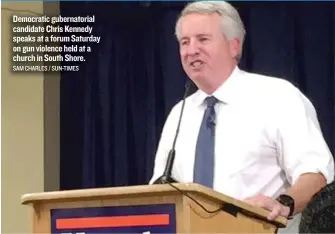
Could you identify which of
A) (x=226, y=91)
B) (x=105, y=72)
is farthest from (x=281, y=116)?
(x=105, y=72)

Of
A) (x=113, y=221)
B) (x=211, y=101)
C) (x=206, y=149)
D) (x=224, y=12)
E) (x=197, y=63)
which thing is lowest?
(x=113, y=221)

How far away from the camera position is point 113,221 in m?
1.59

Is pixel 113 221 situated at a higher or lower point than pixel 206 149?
lower

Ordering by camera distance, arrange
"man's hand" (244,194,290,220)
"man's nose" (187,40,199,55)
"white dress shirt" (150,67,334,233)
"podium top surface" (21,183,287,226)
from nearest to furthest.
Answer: "podium top surface" (21,183,287,226)
"man's hand" (244,194,290,220)
"white dress shirt" (150,67,334,233)
"man's nose" (187,40,199,55)

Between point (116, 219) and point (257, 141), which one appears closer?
point (116, 219)

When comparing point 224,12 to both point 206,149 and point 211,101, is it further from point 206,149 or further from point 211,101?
point 206,149

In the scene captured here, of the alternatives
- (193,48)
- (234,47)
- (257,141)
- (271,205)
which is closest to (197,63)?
(193,48)

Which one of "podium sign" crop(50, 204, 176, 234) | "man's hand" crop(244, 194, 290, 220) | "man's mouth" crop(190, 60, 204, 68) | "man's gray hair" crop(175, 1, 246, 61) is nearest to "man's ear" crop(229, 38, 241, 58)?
"man's gray hair" crop(175, 1, 246, 61)

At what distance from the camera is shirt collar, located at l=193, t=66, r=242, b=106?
2184 millimetres

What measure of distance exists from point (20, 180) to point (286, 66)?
1.23m

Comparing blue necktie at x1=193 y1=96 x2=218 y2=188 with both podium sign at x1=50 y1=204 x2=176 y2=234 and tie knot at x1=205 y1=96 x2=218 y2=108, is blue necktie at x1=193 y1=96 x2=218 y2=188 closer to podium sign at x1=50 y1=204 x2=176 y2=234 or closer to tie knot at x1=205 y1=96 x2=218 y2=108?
tie knot at x1=205 y1=96 x2=218 y2=108

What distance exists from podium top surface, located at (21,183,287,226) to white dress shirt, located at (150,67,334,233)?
14.9 inches

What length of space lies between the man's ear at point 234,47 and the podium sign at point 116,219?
2.67 feet

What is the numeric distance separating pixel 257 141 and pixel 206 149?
14 centimetres
